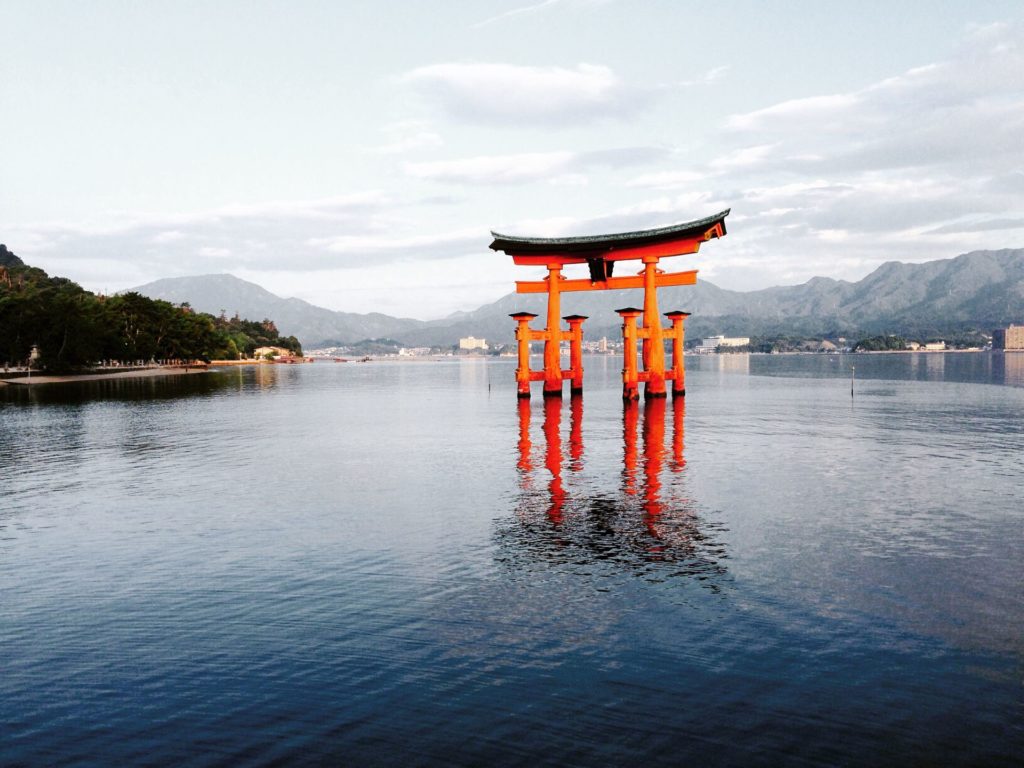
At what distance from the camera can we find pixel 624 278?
53.1m

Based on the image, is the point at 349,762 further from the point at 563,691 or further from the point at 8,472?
the point at 8,472

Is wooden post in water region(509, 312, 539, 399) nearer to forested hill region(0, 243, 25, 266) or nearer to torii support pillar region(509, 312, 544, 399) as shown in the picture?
torii support pillar region(509, 312, 544, 399)

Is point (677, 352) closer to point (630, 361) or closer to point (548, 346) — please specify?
point (630, 361)

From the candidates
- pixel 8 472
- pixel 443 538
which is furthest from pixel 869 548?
pixel 8 472

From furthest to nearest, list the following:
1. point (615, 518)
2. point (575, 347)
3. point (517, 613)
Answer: point (575, 347) < point (615, 518) < point (517, 613)

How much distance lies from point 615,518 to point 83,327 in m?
99.8

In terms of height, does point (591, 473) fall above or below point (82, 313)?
below

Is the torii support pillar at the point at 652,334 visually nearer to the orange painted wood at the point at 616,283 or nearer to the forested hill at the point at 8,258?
the orange painted wood at the point at 616,283

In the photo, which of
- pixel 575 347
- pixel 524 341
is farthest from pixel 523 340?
pixel 575 347

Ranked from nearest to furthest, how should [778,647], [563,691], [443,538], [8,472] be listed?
1. [563,691]
2. [778,647]
3. [443,538]
4. [8,472]

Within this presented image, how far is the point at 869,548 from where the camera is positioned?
14.7 m

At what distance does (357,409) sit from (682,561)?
43.6m

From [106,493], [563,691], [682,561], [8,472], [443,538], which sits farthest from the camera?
[8,472]

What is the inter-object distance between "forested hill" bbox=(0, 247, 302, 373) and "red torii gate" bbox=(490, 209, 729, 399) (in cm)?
6965
